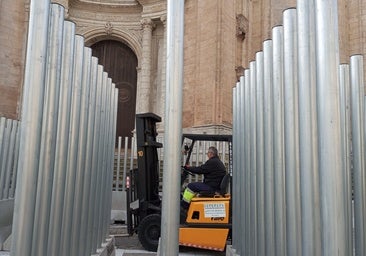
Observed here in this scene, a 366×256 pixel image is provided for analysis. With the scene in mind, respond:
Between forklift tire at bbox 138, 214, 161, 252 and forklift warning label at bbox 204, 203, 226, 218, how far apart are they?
0.93 m

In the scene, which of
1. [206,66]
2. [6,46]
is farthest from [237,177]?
[6,46]

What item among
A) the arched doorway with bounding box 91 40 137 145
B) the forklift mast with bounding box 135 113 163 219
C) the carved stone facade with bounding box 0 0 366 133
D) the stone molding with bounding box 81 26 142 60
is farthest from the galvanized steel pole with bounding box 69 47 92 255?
the stone molding with bounding box 81 26 142 60

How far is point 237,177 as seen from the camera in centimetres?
470

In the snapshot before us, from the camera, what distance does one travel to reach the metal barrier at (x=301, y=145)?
1.88 m

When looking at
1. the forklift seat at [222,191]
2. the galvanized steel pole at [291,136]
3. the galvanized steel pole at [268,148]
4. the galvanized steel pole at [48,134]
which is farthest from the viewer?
the forklift seat at [222,191]

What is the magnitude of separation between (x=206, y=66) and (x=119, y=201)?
626 centimetres

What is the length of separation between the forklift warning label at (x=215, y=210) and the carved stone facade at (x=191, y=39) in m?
7.32

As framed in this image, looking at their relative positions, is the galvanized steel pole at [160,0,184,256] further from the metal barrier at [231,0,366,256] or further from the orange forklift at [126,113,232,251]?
the orange forklift at [126,113,232,251]

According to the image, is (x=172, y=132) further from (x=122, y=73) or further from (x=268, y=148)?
(x=122, y=73)

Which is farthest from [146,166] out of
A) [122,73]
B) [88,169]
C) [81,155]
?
[122,73]

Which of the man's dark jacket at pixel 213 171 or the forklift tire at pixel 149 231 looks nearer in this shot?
the man's dark jacket at pixel 213 171

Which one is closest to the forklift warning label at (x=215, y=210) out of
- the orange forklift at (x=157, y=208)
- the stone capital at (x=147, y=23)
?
the orange forklift at (x=157, y=208)

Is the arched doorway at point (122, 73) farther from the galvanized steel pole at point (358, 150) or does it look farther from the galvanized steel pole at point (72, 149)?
the galvanized steel pole at point (358, 150)

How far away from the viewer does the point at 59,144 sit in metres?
3.41
